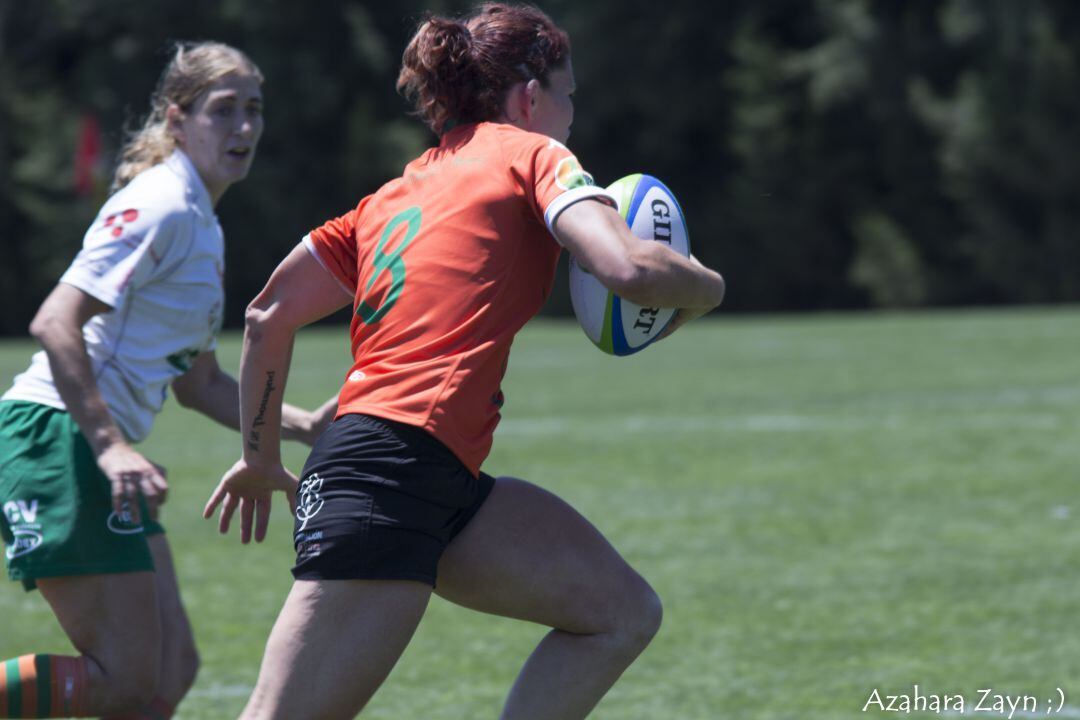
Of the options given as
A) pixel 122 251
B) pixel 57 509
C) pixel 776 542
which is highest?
pixel 122 251

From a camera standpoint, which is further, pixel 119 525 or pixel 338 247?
pixel 119 525

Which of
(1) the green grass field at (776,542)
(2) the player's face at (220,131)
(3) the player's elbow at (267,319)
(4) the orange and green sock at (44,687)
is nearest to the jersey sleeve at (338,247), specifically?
(3) the player's elbow at (267,319)

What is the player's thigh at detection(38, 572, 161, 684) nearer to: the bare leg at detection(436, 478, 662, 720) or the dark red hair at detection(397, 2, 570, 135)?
the bare leg at detection(436, 478, 662, 720)

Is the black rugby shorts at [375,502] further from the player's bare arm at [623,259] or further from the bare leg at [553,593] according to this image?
the player's bare arm at [623,259]

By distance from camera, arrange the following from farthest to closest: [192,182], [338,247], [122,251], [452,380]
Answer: [192,182] → [122,251] → [338,247] → [452,380]

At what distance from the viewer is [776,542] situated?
344 inches

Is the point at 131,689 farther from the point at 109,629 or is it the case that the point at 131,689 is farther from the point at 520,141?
the point at 520,141

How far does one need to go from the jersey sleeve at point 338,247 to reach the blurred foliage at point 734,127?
37.3m

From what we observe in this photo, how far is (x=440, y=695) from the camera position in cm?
589

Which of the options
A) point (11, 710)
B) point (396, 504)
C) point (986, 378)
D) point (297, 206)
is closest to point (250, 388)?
point (396, 504)

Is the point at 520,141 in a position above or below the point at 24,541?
above

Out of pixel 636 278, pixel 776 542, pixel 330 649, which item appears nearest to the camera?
pixel 636 278

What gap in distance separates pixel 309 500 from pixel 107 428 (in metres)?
0.83

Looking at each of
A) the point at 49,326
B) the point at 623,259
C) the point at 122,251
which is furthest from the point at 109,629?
the point at 623,259
